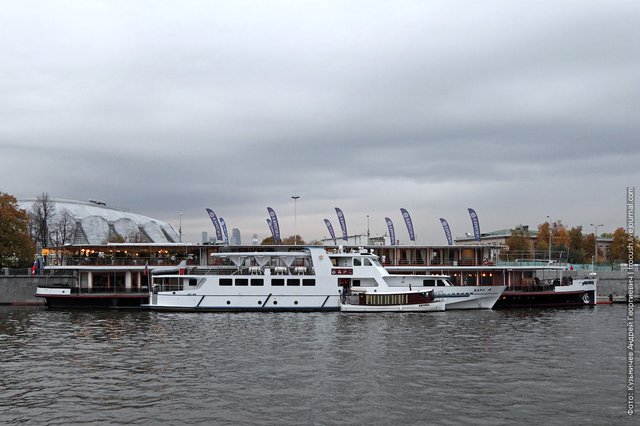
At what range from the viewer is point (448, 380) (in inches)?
1040

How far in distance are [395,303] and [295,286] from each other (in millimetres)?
9393

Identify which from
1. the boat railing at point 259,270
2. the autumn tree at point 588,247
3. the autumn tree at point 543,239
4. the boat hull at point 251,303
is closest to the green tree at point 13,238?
the boat hull at point 251,303

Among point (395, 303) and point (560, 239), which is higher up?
point (560, 239)

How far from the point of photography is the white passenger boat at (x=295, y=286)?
56.1m

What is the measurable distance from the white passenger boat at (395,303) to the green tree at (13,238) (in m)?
49.5

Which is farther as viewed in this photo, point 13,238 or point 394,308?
point 13,238

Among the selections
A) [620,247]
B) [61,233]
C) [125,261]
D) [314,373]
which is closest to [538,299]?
[314,373]

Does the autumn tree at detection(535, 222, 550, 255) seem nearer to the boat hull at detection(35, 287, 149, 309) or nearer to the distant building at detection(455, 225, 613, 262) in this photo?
the distant building at detection(455, 225, 613, 262)

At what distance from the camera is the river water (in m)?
21.5

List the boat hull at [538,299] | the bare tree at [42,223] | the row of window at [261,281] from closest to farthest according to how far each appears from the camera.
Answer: the row of window at [261,281], the boat hull at [538,299], the bare tree at [42,223]

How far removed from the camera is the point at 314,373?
27766mm

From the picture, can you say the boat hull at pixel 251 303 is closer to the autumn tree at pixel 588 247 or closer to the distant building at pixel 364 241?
the distant building at pixel 364 241

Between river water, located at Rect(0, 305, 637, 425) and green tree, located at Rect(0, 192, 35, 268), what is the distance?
37.5m

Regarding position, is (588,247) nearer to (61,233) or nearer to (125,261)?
(125,261)
